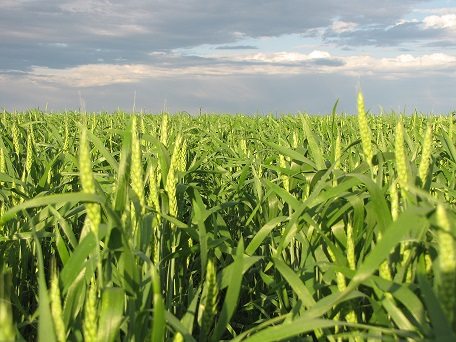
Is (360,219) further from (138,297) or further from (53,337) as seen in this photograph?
(53,337)

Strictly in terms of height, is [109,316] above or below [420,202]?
below

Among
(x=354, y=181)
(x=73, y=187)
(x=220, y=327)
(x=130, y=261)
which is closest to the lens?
(x=130, y=261)

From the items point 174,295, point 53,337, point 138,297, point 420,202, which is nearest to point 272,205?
point 174,295

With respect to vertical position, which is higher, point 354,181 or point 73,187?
point 354,181

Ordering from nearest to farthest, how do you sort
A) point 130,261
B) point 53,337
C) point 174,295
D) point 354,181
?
point 53,337
point 130,261
point 354,181
point 174,295

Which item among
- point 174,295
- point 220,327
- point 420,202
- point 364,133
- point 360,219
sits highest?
point 364,133

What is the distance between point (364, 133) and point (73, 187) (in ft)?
7.03

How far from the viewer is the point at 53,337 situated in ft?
3.28

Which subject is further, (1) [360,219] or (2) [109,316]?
(1) [360,219]

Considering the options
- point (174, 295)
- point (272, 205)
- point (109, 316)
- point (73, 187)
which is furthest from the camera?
point (73, 187)

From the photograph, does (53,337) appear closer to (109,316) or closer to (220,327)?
(109,316)

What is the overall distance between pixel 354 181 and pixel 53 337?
0.98 metres

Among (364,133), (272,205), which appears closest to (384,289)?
(364,133)

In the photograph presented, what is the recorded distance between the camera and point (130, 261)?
1.25 meters
